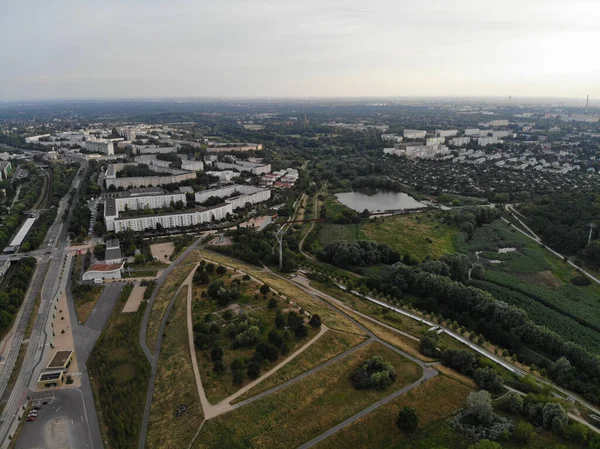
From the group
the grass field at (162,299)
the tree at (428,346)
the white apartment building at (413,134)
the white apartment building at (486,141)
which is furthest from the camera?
the white apartment building at (413,134)

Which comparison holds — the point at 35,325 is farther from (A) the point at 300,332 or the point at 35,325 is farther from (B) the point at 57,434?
(A) the point at 300,332

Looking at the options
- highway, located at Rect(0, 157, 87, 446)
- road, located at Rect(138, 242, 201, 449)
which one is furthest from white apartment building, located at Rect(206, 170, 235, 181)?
road, located at Rect(138, 242, 201, 449)

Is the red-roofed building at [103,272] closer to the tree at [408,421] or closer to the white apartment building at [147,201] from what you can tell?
the white apartment building at [147,201]

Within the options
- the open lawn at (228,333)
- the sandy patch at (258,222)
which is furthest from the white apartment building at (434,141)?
the open lawn at (228,333)

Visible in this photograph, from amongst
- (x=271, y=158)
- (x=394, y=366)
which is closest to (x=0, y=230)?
(x=394, y=366)

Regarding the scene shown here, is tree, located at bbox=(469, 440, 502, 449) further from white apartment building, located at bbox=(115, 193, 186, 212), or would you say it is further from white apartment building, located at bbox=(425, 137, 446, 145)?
white apartment building, located at bbox=(425, 137, 446, 145)

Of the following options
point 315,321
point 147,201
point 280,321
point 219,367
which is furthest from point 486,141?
point 219,367
